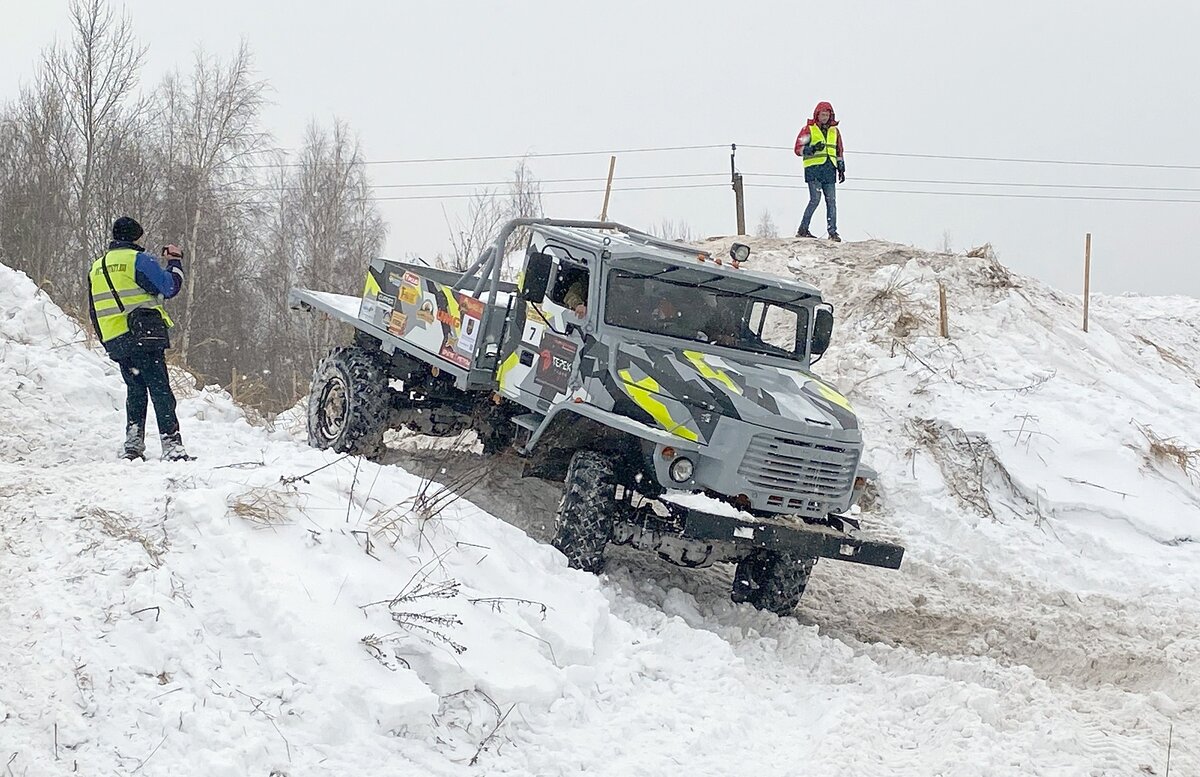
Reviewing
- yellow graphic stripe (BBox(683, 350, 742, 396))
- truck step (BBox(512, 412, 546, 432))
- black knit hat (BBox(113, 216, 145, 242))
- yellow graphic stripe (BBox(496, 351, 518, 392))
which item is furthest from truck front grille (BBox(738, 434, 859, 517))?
black knit hat (BBox(113, 216, 145, 242))

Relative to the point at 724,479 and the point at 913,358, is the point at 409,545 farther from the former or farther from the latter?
the point at 913,358

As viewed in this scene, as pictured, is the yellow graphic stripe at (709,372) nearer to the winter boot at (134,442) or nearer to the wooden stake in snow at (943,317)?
the winter boot at (134,442)

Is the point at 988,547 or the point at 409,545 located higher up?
the point at 409,545

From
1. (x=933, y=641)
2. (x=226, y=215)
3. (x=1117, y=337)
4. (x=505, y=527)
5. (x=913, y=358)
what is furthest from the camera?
(x=226, y=215)

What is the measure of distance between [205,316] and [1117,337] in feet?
86.0

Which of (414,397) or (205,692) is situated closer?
(205,692)

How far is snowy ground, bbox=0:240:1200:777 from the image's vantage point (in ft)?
13.6

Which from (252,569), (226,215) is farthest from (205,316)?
(252,569)

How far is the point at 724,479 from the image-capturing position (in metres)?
6.70

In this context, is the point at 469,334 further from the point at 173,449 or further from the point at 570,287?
the point at 173,449

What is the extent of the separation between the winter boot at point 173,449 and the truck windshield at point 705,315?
3.11 m

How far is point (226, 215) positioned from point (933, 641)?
86.7ft

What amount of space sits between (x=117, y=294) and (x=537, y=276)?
2.93 m

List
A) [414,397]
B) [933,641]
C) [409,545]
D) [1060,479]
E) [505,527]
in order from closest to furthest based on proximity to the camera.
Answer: [409,545] < [505,527] < [933,641] < [414,397] < [1060,479]
